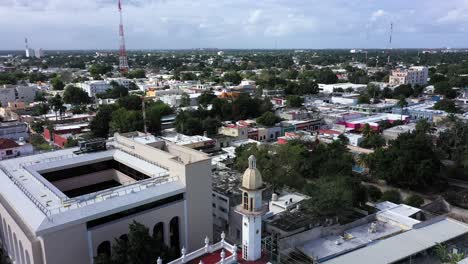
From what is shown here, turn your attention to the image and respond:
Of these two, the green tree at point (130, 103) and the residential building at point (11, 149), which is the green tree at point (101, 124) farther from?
the residential building at point (11, 149)

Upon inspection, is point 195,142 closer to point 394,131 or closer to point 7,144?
point 7,144

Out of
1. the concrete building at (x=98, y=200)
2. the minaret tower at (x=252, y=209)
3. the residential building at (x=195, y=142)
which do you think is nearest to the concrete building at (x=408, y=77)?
the residential building at (x=195, y=142)

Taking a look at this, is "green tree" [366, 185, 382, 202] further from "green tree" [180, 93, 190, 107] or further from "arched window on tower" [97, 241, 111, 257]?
"green tree" [180, 93, 190, 107]

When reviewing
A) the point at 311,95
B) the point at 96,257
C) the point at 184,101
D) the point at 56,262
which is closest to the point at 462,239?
the point at 96,257

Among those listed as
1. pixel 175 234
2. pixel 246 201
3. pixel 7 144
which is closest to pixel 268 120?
pixel 7 144

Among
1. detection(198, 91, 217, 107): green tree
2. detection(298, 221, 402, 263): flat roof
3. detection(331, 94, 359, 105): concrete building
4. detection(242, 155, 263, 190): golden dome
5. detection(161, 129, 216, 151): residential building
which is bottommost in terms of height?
detection(298, 221, 402, 263): flat roof

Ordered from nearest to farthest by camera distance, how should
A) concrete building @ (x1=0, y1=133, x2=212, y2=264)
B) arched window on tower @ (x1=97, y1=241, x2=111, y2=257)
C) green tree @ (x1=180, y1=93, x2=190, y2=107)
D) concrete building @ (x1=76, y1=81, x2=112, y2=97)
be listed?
1. concrete building @ (x1=0, y1=133, x2=212, y2=264)
2. arched window on tower @ (x1=97, y1=241, x2=111, y2=257)
3. green tree @ (x1=180, y1=93, x2=190, y2=107)
4. concrete building @ (x1=76, y1=81, x2=112, y2=97)

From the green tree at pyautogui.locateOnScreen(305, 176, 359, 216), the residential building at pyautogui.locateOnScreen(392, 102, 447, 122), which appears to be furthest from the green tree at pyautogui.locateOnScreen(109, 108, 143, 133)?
the residential building at pyautogui.locateOnScreen(392, 102, 447, 122)
